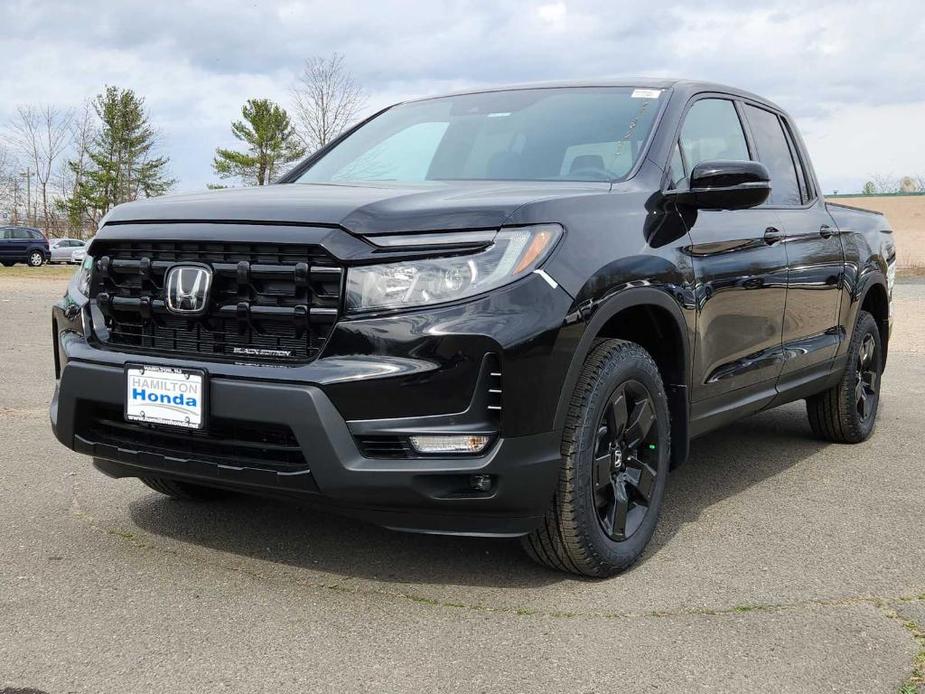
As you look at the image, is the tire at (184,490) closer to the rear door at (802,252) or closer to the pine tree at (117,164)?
the rear door at (802,252)

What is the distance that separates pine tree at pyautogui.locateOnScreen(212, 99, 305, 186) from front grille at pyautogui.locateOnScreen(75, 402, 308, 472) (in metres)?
45.4

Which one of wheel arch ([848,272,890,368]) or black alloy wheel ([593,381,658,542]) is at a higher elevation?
wheel arch ([848,272,890,368])

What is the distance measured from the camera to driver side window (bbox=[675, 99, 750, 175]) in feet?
13.7

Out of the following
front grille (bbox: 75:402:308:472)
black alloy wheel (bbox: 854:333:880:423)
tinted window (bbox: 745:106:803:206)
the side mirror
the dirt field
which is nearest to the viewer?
front grille (bbox: 75:402:308:472)

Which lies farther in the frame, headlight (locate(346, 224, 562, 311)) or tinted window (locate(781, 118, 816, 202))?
tinted window (locate(781, 118, 816, 202))

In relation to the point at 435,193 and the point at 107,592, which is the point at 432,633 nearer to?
the point at 107,592

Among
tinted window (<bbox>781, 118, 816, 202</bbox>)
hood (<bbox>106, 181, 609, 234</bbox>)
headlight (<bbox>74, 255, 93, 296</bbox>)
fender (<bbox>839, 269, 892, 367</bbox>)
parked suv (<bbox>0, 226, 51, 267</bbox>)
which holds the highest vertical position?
tinted window (<bbox>781, 118, 816, 202</bbox>)

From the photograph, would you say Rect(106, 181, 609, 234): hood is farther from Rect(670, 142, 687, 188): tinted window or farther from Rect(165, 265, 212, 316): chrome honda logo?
Rect(670, 142, 687, 188): tinted window

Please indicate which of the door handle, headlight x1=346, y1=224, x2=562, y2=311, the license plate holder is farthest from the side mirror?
the license plate holder

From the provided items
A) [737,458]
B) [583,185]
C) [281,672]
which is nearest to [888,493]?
[737,458]

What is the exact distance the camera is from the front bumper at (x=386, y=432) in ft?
9.41

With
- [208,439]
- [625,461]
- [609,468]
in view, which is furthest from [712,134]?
[208,439]

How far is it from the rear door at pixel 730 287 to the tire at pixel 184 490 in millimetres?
1986

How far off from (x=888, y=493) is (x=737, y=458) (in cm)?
89
